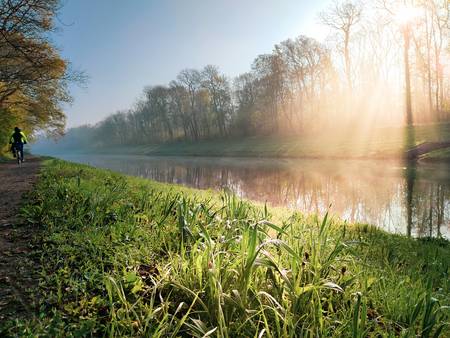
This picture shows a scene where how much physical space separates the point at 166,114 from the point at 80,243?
236ft

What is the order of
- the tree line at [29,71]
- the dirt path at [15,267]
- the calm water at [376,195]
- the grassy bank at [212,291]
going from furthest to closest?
the tree line at [29,71], the calm water at [376,195], the dirt path at [15,267], the grassy bank at [212,291]

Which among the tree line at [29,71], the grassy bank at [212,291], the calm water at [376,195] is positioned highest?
the tree line at [29,71]

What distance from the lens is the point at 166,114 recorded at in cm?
7244

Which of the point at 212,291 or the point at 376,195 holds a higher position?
the point at 212,291

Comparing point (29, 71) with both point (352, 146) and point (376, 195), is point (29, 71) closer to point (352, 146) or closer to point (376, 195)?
point (376, 195)

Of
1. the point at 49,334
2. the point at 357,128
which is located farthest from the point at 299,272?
the point at 357,128

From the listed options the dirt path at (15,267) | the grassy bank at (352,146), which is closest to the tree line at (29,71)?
the dirt path at (15,267)

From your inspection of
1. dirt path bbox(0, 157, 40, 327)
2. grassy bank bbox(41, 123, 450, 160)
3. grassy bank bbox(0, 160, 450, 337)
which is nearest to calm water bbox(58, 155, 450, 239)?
grassy bank bbox(0, 160, 450, 337)

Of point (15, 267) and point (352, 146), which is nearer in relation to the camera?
point (15, 267)

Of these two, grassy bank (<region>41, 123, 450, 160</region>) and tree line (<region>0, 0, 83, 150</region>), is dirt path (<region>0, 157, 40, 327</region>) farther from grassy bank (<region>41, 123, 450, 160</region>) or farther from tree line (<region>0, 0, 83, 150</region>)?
grassy bank (<region>41, 123, 450, 160</region>)

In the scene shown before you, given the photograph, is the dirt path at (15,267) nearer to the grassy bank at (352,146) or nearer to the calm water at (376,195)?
the calm water at (376,195)

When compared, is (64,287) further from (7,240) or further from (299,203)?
(299,203)

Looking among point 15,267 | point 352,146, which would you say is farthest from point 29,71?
point 352,146

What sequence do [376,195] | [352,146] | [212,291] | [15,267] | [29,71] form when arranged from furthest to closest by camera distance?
[352,146], [29,71], [376,195], [15,267], [212,291]
